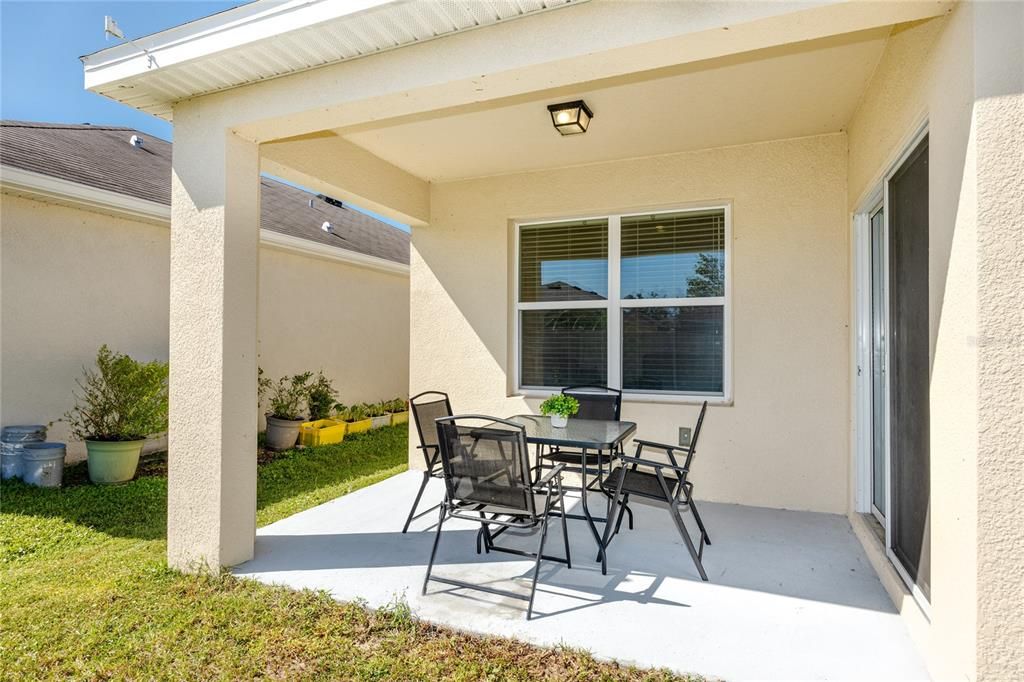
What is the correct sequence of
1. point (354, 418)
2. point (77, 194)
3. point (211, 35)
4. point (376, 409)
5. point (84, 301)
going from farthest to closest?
point (376, 409), point (354, 418), point (84, 301), point (77, 194), point (211, 35)

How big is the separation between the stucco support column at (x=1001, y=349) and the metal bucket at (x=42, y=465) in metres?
6.87

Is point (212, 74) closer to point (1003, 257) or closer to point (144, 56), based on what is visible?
point (144, 56)

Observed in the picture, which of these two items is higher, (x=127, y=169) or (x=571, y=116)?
(x=127, y=169)

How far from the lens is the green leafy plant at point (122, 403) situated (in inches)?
216

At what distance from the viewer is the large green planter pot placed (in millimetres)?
5281

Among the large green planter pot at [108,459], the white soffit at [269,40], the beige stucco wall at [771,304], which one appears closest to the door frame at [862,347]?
the beige stucco wall at [771,304]

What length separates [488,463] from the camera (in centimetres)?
296

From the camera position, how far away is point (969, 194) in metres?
1.83

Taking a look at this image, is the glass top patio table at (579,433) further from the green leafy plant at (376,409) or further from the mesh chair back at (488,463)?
the green leafy plant at (376,409)

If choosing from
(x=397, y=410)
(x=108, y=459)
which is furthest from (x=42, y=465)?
(x=397, y=410)

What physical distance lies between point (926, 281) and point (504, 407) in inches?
153

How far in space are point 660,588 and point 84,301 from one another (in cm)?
659

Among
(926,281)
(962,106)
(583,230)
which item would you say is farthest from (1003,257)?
(583,230)

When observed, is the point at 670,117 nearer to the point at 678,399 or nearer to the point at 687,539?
the point at 678,399
